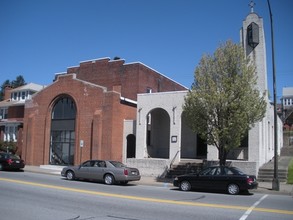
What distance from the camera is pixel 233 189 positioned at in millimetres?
16875

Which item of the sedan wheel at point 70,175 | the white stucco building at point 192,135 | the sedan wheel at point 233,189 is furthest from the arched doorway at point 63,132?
the sedan wheel at point 233,189

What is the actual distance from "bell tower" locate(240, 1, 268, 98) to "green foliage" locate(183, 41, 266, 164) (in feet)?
18.9

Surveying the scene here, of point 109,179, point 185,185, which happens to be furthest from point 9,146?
point 185,185

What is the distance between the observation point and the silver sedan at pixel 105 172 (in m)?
Result: 19.9

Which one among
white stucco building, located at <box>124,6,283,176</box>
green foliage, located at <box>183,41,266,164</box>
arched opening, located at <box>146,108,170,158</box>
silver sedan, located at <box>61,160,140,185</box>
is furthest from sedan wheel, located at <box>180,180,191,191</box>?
arched opening, located at <box>146,108,170,158</box>

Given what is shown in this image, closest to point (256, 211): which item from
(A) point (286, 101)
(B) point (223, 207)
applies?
(B) point (223, 207)

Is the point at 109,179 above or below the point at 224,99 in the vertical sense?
below

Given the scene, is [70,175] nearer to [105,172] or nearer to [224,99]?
[105,172]

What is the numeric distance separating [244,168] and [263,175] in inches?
54.1

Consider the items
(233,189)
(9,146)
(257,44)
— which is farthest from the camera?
(9,146)

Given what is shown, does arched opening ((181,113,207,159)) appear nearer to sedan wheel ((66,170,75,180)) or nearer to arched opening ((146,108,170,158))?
arched opening ((146,108,170,158))

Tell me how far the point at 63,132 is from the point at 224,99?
19.0 m

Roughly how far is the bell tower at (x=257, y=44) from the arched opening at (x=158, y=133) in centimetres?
916

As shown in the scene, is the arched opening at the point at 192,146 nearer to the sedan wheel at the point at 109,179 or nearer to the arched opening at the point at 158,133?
the arched opening at the point at 158,133
